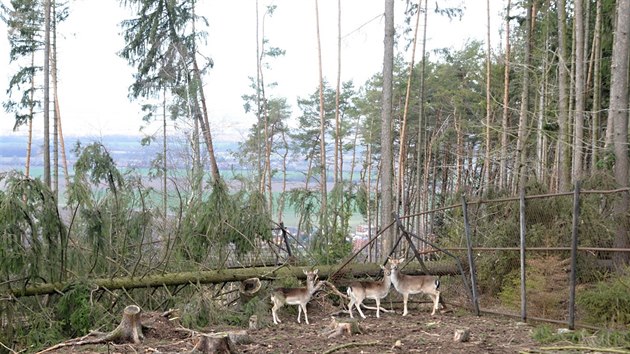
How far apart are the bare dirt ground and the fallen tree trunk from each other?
2.92 ft

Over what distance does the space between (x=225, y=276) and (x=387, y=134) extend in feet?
15.2

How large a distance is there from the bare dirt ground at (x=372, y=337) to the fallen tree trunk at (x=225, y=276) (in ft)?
2.92

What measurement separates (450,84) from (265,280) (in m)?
23.5

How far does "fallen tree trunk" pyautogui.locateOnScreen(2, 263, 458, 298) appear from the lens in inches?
306

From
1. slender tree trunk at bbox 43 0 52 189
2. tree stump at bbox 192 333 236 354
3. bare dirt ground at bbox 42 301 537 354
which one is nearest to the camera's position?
tree stump at bbox 192 333 236 354

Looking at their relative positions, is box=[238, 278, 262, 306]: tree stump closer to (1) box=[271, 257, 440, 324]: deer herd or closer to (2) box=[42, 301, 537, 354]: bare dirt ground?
(1) box=[271, 257, 440, 324]: deer herd

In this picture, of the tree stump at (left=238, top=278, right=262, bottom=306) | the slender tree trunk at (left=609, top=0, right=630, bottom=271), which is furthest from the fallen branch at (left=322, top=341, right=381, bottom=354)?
the slender tree trunk at (left=609, top=0, right=630, bottom=271)

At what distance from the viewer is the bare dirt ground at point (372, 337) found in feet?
20.4

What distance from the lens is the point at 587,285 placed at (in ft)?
27.5

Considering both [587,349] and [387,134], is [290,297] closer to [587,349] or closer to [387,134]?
[587,349]

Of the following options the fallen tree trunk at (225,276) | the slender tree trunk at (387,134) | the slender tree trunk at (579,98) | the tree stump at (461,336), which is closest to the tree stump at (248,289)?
the fallen tree trunk at (225,276)

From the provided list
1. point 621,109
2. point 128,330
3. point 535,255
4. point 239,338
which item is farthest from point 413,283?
point 621,109

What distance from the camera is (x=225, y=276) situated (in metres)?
8.84

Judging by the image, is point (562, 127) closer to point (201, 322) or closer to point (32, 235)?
point (201, 322)
